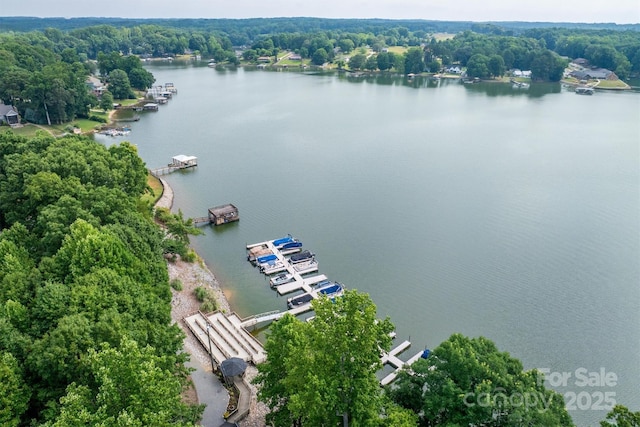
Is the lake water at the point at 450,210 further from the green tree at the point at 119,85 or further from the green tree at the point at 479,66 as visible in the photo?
the green tree at the point at 479,66

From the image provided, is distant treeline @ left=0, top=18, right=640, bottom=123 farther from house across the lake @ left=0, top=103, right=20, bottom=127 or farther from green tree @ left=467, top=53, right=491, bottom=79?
house across the lake @ left=0, top=103, right=20, bottom=127

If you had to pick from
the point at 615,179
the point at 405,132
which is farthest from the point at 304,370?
the point at 405,132

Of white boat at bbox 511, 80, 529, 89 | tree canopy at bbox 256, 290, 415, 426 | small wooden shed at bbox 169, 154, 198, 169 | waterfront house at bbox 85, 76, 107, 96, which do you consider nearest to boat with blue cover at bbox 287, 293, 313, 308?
tree canopy at bbox 256, 290, 415, 426

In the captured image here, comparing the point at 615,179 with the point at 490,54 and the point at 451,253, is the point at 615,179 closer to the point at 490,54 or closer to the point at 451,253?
the point at 451,253

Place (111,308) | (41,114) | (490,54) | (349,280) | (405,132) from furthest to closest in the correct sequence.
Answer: (490,54) < (405,132) < (41,114) < (349,280) < (111,308)

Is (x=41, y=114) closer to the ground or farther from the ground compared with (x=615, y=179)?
farther from the ground

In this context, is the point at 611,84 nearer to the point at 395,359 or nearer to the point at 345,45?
the point at 345,45
